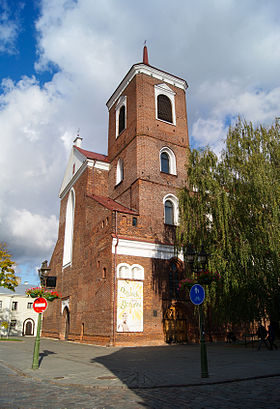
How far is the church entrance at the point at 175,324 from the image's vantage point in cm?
1914

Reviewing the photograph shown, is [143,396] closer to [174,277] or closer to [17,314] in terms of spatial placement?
[174,277]

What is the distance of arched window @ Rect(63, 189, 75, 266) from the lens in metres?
29.1

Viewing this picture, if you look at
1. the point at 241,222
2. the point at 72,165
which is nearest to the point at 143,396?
the point at 241,222

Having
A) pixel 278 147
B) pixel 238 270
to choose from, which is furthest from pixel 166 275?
pixel 278 147

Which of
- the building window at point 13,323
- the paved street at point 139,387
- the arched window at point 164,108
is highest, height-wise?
the arched window at point 164,108

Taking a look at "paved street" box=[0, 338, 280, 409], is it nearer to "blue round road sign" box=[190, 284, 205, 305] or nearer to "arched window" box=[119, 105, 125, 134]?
"blue round road sign" box=[190, 284, 205, 305]

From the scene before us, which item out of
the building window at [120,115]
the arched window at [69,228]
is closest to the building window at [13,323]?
the arched window at [69,228]

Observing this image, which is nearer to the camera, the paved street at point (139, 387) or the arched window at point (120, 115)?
the paved street at point (139, 387)

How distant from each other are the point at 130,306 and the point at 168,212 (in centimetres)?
748

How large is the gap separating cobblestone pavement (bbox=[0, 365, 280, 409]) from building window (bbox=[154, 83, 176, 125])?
21639mm

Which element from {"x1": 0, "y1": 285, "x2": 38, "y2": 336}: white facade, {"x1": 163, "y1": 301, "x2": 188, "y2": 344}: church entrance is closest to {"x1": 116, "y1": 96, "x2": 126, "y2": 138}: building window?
{"x1": 163, "y1": 301, "x2": 188, "y2": 344}: church entrance

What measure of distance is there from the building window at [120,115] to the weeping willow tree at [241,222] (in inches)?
477

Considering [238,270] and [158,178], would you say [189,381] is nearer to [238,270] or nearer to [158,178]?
[238,270]

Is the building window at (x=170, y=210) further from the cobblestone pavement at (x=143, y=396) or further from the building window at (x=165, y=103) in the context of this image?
the cobblestone pavement at (x=143, y=396)
